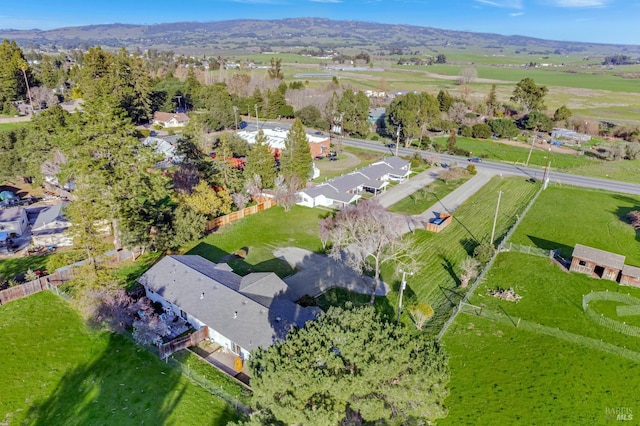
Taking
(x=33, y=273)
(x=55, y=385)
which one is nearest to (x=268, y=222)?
(x=33, y=273)

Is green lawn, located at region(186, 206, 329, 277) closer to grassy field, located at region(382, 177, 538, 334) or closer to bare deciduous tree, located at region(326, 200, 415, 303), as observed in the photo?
bare deciduous tree, located at region(326, 200, 415, 303)

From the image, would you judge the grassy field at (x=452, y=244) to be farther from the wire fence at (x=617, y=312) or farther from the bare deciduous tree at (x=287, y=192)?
the bare deciduous tree at (x=287, y=192)

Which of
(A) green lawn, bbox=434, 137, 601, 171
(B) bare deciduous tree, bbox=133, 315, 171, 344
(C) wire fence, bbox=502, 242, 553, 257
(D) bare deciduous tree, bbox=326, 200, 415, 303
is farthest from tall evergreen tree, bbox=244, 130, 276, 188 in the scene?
(A) green lawn, bbox=434, 137, 601, 171

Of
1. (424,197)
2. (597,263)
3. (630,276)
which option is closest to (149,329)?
(597,263)

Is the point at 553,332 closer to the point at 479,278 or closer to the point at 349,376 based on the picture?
the point at 479,278

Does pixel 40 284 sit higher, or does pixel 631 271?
pixel 631 271

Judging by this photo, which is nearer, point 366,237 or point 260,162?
point 366,237

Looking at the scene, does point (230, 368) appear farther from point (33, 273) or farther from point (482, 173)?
point (482, 173)

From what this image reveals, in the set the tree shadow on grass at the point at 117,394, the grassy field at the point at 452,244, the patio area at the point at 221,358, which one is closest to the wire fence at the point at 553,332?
the grassy field at the point at 452,244
